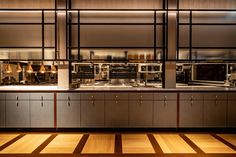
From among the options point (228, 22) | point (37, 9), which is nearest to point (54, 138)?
point (37, 9)

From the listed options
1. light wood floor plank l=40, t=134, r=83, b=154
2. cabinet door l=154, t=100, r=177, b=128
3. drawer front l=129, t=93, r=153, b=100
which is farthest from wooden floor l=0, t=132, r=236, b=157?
drawer front l=129, t=93, r=153, b=100

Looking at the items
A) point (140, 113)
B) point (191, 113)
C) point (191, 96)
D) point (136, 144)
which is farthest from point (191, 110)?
point (136, 144)

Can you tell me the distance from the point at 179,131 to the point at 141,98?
4.32ft

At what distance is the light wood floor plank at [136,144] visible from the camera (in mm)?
4715

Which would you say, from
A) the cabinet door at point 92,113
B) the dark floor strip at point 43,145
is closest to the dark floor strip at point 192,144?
the cabinet door at point 92,113

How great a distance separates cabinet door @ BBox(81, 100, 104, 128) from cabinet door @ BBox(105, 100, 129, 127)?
16cm

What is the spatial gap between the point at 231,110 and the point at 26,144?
5082mm

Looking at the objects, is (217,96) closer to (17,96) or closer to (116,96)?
(116,96)

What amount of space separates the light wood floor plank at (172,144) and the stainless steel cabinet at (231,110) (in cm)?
151

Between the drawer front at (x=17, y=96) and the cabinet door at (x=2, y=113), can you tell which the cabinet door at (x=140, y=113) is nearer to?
the drawer front at (x=17, y=96)

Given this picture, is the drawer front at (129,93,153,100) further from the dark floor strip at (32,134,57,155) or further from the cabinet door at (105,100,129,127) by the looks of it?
the dark floor strip at (32,134,57,155)

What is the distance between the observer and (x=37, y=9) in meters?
6.44

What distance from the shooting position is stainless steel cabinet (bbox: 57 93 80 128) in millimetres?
6074

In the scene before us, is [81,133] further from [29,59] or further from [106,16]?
[106,16]
